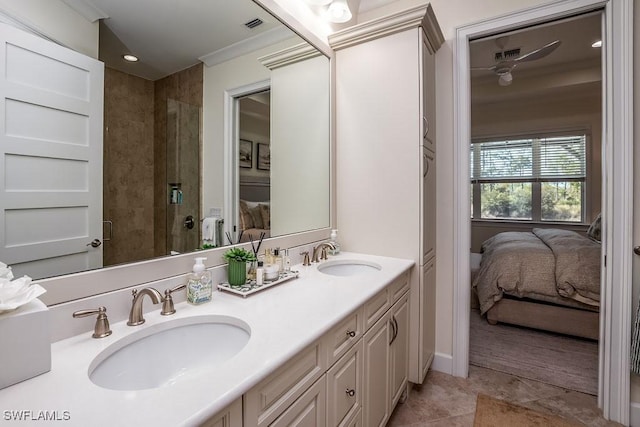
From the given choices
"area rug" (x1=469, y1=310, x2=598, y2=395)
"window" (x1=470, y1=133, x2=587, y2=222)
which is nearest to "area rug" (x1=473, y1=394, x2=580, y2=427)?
"area rug" (x1=469, y1=310, x2=598, y2=395)

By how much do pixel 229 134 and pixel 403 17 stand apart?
1220mm

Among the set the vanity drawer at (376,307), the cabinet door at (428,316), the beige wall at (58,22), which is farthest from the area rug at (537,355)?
the beige wall at (58,22)

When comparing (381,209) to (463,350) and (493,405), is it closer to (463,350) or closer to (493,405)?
(463,350)

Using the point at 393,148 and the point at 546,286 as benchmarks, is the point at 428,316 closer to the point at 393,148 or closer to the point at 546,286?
the point at 393,148

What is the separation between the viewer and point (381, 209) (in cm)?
196

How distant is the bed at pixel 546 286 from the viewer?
2.54 meters

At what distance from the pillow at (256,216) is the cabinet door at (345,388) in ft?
2.59

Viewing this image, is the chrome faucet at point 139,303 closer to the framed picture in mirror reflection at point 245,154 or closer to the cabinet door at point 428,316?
the framed picture in mirror reflection at point 245,154

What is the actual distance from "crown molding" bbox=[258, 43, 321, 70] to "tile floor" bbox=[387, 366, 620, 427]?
6.86ft

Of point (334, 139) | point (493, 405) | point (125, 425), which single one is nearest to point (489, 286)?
point (493, 405)

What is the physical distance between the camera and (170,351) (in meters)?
0.97

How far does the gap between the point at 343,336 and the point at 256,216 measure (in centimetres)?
81

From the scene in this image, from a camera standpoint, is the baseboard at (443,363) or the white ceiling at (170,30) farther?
the baseboard at (443,363)

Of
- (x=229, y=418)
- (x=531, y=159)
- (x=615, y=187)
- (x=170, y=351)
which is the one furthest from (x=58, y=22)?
(x=531, y=159)
